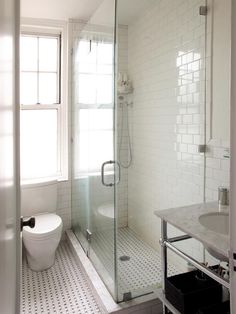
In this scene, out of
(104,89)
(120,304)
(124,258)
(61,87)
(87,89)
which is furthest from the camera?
(61,87)

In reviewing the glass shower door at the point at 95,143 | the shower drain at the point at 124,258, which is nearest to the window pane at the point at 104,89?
the glass shower door at the point at 95,143

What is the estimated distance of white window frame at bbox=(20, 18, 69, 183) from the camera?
10.4 ft

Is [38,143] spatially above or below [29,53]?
below

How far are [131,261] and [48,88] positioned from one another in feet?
7.18

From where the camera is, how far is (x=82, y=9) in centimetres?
293

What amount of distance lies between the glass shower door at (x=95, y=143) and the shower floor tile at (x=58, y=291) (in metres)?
0.19

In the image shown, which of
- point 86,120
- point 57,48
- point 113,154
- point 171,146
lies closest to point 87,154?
point 86,120

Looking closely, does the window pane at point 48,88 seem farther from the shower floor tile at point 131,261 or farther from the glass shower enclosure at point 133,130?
the shower floor tile at point 131,261

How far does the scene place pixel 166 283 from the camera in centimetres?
157

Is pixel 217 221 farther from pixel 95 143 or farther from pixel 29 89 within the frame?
pixel 29 89

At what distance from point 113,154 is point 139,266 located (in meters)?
1.04

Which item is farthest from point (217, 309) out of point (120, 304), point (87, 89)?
point (87, 89)

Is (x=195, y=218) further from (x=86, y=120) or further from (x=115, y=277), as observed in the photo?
(x=86, y=120)

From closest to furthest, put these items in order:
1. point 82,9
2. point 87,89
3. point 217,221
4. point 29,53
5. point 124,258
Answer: point 217,221, point 124,258, point 87,89, point 82,9, point 29,53
